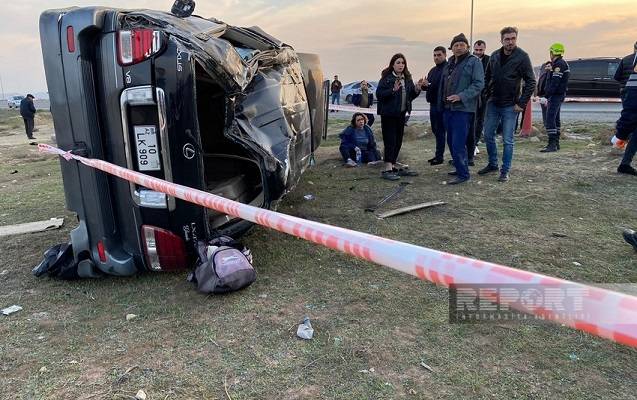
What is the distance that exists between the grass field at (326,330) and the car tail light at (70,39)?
5.19 ft

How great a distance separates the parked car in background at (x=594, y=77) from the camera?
1767 centimetres

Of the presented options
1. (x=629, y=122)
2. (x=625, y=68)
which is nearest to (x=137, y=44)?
(x=629, y=122)

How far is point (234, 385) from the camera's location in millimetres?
2162

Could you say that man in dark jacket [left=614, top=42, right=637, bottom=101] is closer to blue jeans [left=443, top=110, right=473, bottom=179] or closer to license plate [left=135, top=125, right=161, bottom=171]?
blue jeans [left=443, top=110, right=473, bottom=179]

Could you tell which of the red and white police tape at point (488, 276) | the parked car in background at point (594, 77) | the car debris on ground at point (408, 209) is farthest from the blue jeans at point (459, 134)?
the parked car in background at point (594, 77)

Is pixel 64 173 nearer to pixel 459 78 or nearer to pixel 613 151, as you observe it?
pixel 459 78

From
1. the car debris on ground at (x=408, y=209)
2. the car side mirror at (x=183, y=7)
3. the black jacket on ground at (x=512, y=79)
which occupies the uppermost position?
the car side mirror at (x=183, y=7)

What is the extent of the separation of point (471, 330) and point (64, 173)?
2.80 m

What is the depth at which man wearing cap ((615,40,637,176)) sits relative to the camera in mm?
5781

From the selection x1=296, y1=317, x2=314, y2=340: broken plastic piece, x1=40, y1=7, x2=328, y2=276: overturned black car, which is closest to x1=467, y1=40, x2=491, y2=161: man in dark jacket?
x1=40, y1=7, x2=328, y2=276: overturned black car

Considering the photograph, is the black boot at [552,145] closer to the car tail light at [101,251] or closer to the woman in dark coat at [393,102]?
the woman in dark coat at [393,102]

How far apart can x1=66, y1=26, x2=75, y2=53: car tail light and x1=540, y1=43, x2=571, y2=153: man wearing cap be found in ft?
24.7

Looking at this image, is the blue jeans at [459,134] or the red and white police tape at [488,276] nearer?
the red and white police tape at [488,276]

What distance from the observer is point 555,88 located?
26.1ft
